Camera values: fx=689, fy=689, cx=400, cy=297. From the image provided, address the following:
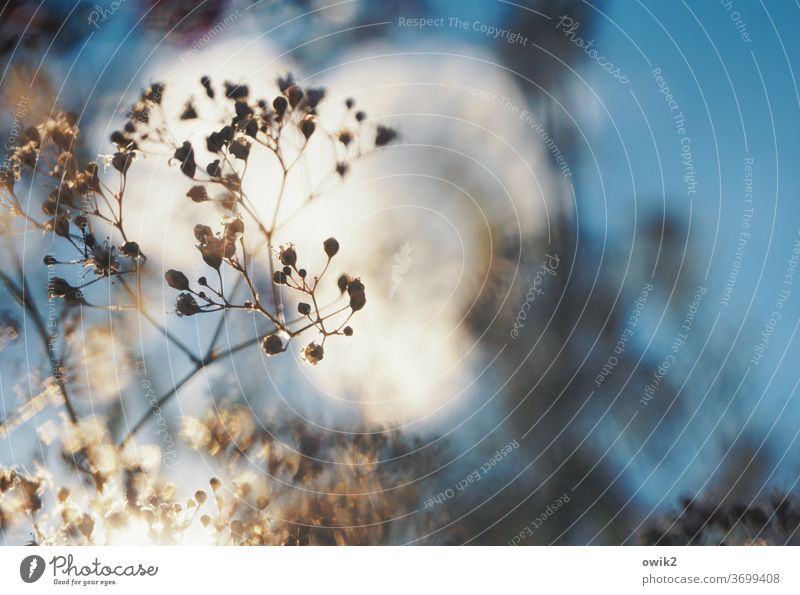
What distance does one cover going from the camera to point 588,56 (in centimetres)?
90

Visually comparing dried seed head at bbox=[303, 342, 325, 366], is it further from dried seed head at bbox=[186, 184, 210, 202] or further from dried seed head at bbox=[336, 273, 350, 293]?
dried seed head at bbox=[186, 184, 210, 202]

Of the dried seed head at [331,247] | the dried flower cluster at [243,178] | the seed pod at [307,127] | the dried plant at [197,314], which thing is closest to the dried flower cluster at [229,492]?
the dried plant at [197,314]


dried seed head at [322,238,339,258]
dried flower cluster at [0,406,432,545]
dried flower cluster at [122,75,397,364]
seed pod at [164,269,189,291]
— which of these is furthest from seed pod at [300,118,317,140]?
dried flower cluster at [0,406,432,545]

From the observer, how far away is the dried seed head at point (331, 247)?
0.88 m

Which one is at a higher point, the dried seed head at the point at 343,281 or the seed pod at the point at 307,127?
the seed pod at the point at 307,127

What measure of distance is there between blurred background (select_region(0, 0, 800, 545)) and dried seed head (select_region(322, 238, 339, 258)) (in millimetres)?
13

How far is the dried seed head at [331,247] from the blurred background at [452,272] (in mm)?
13

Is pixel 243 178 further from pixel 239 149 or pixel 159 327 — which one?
pixel 159 327

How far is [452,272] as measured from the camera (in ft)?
2.93

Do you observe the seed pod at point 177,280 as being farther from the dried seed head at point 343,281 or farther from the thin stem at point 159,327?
the dried seed head at point 343,281

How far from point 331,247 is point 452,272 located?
159mm

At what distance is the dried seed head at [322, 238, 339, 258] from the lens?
88cm
